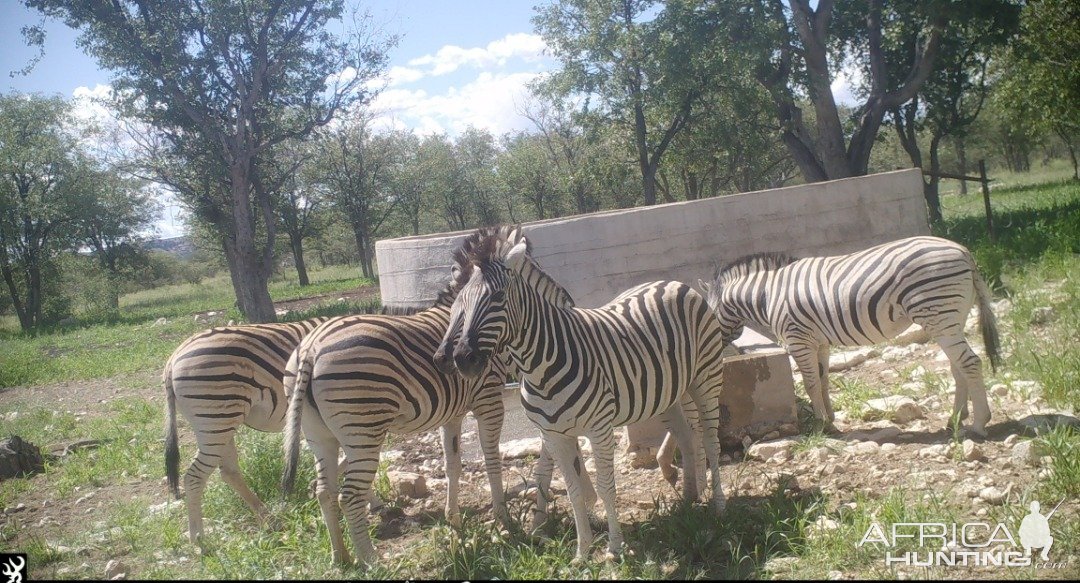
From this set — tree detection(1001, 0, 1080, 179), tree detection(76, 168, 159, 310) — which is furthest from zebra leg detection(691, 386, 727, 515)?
tree detection(76, 168, 159, 310)

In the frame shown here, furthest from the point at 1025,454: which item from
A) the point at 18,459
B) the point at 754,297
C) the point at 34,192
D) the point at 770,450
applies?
the point at 34,192

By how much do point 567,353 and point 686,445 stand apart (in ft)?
5.22

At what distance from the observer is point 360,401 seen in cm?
426

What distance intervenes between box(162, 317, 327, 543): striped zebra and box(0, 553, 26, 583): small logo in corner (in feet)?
3.09

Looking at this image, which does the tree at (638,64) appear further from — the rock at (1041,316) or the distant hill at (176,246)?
the distant hill at (176,246)

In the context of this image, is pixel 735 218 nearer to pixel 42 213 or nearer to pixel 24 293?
pixel 42 213

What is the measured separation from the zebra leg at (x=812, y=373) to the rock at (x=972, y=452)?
133cm

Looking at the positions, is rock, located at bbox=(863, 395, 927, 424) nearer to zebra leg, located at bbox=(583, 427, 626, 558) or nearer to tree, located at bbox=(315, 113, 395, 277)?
zebra leg, located at bbox=(583, 427, 626, 558)

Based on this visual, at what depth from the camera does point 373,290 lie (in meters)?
24.0

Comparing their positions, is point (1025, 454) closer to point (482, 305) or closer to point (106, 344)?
point (482, 305)

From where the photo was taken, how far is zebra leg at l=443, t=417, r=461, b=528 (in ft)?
16.7

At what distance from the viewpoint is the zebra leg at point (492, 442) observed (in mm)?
5023

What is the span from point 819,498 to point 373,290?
20.8 meters

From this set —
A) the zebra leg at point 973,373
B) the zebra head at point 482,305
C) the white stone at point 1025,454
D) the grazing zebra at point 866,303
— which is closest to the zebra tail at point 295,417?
the zebra head at point 482,305
